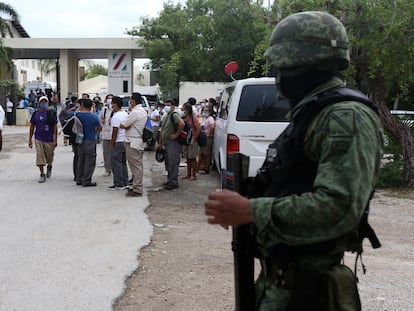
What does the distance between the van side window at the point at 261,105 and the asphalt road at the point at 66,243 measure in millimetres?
2048

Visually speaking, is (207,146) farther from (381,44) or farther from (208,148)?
(381,44)

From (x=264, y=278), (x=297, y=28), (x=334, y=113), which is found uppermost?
(x=297, y=28)

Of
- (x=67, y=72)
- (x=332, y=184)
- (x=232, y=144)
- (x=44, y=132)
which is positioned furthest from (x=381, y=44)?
(x=67, y=72)

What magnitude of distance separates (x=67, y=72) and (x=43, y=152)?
1043 inches

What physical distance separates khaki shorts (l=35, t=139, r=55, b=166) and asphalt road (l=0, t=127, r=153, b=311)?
43 centimetres

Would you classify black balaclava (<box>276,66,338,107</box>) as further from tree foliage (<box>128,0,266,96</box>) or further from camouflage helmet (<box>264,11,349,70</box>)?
tree foliage (<box>128,0,266,96</box>)

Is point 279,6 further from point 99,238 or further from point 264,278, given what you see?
point 264,278

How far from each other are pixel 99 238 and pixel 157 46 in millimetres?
23444

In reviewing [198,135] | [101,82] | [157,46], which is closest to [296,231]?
[198,135]

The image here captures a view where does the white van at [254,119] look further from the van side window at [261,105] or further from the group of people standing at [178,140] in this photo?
the group of people standing at [178,140]

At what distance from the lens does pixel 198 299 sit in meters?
3.93

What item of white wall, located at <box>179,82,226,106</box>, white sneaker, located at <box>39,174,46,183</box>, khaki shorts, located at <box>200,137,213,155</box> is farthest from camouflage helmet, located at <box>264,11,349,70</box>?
white wall, located at <box>179,82,226,106</box>

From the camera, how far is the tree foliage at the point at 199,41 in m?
26.2

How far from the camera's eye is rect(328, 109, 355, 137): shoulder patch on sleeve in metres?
1.51
